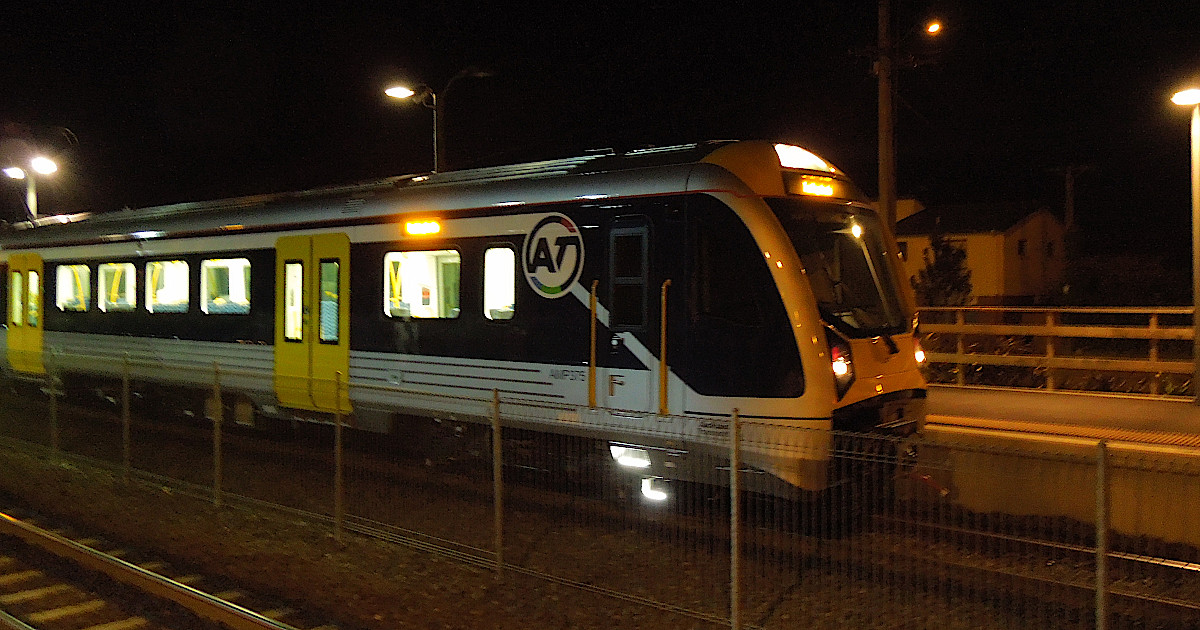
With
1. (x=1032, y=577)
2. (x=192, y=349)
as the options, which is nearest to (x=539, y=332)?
(x=1032, y=577)

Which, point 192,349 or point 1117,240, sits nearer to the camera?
point 192,349

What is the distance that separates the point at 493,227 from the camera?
10414mm

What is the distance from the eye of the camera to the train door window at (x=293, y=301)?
12.7 meters

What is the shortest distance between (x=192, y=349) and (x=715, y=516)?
990cm

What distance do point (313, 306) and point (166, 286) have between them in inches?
147

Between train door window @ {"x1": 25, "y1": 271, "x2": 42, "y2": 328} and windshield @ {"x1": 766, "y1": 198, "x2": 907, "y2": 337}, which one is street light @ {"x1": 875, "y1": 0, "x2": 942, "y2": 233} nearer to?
windshield @ {"x1": 766, "y1": 198, "x2": 907, "y2": 337}

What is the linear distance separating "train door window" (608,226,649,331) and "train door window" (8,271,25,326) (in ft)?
45.3

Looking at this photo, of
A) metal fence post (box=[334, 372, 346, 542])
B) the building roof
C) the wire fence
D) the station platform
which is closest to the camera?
the wire fence

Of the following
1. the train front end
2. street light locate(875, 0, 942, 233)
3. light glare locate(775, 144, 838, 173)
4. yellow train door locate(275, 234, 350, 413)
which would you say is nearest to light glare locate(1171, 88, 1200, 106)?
street light locate(875, 0, 942, 233)

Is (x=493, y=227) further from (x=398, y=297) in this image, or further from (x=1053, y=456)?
(x=1053, y=456)

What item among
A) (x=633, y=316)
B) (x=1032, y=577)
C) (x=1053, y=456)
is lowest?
(x=1032, y=577)

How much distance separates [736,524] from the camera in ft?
20.0

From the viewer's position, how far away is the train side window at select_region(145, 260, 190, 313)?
14617mm

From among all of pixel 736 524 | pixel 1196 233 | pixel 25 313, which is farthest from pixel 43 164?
pixel 1196 233
